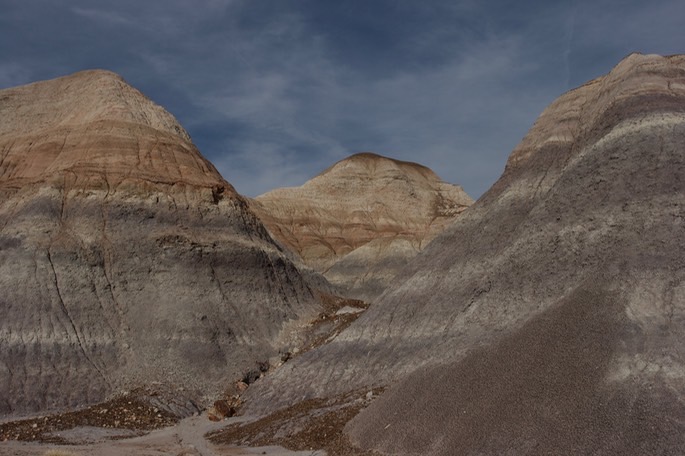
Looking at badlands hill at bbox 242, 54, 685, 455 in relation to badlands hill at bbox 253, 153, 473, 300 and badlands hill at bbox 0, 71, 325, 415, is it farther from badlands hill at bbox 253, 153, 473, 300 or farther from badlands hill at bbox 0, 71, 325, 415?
badlands hill at bbox 253, 153, 473, 300

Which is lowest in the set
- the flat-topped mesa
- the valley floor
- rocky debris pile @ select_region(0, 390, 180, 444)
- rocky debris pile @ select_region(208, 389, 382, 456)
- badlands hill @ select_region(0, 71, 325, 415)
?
rocky debris pile @ select_region(208, 389, 382, 456)

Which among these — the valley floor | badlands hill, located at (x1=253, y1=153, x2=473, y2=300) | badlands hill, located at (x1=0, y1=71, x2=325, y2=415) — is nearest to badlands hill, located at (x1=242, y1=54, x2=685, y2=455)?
the valley floor

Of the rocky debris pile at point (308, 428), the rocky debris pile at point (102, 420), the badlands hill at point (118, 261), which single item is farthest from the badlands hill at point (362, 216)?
the rocky debris pile at point (308, 428)

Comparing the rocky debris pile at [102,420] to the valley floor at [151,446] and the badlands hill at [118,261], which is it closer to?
the valley floor at [151,446]

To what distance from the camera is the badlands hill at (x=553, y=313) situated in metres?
16.6

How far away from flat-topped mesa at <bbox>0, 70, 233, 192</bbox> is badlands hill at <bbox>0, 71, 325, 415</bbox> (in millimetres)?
123

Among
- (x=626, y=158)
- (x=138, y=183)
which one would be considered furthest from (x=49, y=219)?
(x=626, y=158)

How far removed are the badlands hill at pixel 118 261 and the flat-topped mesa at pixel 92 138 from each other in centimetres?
12

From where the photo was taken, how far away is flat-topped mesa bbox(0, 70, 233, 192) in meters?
45.0

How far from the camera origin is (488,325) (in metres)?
23.3

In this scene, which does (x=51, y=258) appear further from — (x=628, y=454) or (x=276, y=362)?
(x=628, y=454)

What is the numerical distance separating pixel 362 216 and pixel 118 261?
58.9 metres

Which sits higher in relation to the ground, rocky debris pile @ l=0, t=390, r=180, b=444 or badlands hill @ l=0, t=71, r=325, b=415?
badlands hill @ l=0, t=71, r=325, b=415

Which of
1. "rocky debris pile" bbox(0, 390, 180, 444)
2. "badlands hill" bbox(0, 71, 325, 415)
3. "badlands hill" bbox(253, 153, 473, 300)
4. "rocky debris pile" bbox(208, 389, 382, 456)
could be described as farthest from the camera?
"badlands hill" bbox(253, 153, 473, 300)
